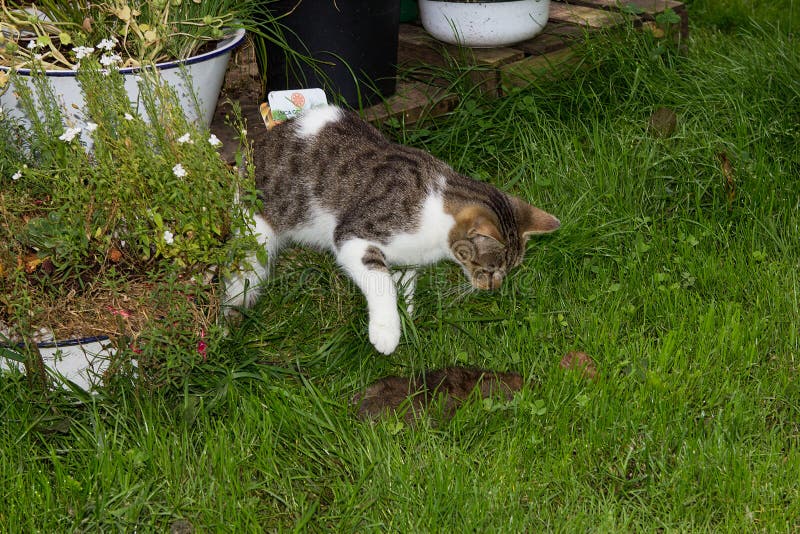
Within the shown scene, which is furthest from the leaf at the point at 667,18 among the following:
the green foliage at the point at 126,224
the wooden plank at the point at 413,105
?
the green foliage at the point at 126,224

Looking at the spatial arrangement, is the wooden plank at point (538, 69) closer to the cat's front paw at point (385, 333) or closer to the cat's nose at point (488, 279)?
the cat's nose at point (488, 279)

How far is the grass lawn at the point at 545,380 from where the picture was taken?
2.28 m

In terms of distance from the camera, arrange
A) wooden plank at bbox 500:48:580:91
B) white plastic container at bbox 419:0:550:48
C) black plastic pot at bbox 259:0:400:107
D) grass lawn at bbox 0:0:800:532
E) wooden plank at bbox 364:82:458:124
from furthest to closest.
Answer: white plastic container at bbox 419:0:550:48, wooden plank at bbox 500:48:580:91, wooden plank at bbox 364:82:458:124, black plastic pot at bbox 259:0:400:107, grass lawn at bbox 0:0:800:532

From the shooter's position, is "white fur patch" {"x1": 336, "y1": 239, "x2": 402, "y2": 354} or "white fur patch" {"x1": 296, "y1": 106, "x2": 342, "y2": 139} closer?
"white fur patch" {"x1": 336, "y1": 239, "x2": 402, "y2": 354}

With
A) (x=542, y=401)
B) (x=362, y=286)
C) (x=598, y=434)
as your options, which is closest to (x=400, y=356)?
(x=362, y=286)

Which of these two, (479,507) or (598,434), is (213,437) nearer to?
(479,507)

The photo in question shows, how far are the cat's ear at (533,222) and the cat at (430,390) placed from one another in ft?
1.75

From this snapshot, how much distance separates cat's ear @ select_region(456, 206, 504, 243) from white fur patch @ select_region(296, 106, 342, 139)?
721 mm

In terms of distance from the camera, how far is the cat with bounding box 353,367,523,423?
8.66ft

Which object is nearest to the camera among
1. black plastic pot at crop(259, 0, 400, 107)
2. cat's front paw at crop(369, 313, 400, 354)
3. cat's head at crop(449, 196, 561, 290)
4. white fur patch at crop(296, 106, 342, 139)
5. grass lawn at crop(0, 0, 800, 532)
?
grass lawn at crop(0, 0, 800, 532)

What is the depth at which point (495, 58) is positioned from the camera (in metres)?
4.22

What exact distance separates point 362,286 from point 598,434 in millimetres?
958

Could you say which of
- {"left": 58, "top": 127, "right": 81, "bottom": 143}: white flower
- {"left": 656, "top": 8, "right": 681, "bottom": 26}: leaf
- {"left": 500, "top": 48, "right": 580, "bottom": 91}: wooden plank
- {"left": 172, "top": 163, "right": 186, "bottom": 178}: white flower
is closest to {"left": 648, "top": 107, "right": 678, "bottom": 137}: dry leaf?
{"left": 500, "top": 48, "right": 580, "bottom": 91}: wooden plank

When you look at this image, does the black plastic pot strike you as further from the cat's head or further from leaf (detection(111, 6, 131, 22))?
the cat's head
